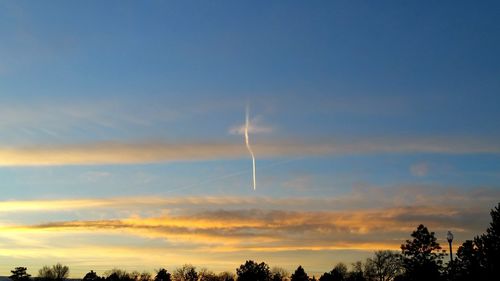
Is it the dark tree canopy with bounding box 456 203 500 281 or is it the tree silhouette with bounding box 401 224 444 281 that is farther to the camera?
the tree silhouette with bounding box 401 224 444 281

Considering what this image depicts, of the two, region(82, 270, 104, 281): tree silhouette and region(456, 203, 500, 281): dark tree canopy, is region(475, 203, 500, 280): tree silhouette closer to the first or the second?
region(456, 203, 500, 281): dark tree canopy

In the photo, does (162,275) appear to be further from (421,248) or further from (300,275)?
(421,248)

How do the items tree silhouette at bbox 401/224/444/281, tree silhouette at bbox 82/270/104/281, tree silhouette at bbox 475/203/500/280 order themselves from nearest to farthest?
tree silhouette at bbox 475/203/500/280
tree silhouette at bbox 401/224/444/281
tree silhouette at bbox 82/270/104/281

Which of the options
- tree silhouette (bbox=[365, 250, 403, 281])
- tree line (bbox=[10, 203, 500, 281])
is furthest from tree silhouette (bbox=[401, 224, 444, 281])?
tree silhouette (bbox=[365, 250, 403, 281])

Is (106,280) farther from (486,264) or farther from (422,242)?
(486,264)

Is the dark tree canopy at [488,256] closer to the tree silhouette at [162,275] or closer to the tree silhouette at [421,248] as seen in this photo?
the tree silhouette at [421,248]

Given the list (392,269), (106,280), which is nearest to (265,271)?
(392,269)

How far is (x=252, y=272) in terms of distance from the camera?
623 feet

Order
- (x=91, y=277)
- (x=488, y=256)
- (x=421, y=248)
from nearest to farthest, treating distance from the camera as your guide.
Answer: (x=488, y=256), (x=421, y=248), (x=91, y=277)

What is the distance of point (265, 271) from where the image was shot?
19212 centimetres

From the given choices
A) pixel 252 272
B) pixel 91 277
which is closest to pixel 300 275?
pixel 252 272

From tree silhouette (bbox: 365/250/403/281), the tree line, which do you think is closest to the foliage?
the tree line

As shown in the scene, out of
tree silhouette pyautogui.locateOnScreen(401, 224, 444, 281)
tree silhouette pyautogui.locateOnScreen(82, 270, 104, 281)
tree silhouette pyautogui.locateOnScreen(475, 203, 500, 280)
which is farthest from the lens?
tree silhouette pyautogui.locateOnScreen(82, 270, 104, 281)

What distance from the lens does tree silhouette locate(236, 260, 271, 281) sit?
189 meters
